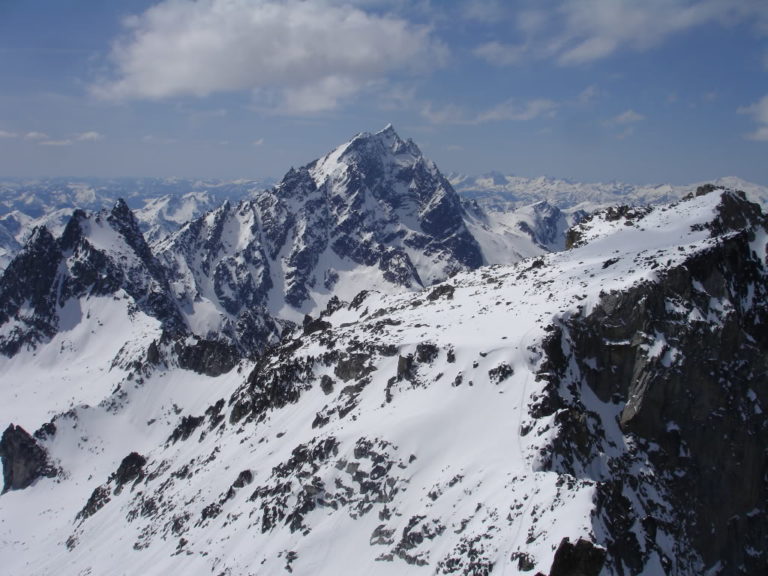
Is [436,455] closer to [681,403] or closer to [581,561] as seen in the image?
[581,561]

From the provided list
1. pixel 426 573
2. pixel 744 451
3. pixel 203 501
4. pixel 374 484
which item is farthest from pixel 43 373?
pixel 744 451

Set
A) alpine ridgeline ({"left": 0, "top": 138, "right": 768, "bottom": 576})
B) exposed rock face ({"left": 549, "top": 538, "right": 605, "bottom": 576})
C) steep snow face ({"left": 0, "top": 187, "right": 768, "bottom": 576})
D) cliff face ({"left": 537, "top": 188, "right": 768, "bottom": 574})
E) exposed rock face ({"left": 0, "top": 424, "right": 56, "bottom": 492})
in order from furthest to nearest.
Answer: exposed rock face ({"left": 0, "top": 424, "right": 56, "bottom": 492}), cliff face ({"left": 537, "top": 188, "right": 768, "bottom": 574}), alpine ridgeline ({"left": 0, "top": 138, "right": 768, "bottom": 576}), steep snow face ({"left": 0, "top": 187, "right": 768, "bottom": 576}), exposed rock face ({"left": 549, "top": 538, "right": 605, "bottom": 576})

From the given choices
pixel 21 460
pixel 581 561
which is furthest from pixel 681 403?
pixel 21 460

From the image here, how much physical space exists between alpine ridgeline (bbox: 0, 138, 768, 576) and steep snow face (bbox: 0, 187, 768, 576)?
0.26 metres

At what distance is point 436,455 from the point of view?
61281 millimetres

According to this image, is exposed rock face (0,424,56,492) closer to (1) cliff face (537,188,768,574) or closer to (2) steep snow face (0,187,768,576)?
(2) steep snow face (0,187,768,576)

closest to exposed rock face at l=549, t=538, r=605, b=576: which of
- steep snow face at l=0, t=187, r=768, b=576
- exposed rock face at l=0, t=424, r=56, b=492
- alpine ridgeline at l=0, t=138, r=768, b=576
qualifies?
alpine ridgeline at l=0, t=138, r=768, b=576

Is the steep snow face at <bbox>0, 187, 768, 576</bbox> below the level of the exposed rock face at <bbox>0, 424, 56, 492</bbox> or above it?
above

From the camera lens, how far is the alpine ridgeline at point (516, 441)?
51.2 meters

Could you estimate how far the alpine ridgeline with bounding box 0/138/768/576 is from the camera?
168 ft

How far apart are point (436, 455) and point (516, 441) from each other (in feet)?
29.0

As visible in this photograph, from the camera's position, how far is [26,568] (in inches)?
3730

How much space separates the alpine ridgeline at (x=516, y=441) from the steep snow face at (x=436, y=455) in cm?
26

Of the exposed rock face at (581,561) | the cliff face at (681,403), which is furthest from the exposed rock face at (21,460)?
the exposed rock face at (581,561)
